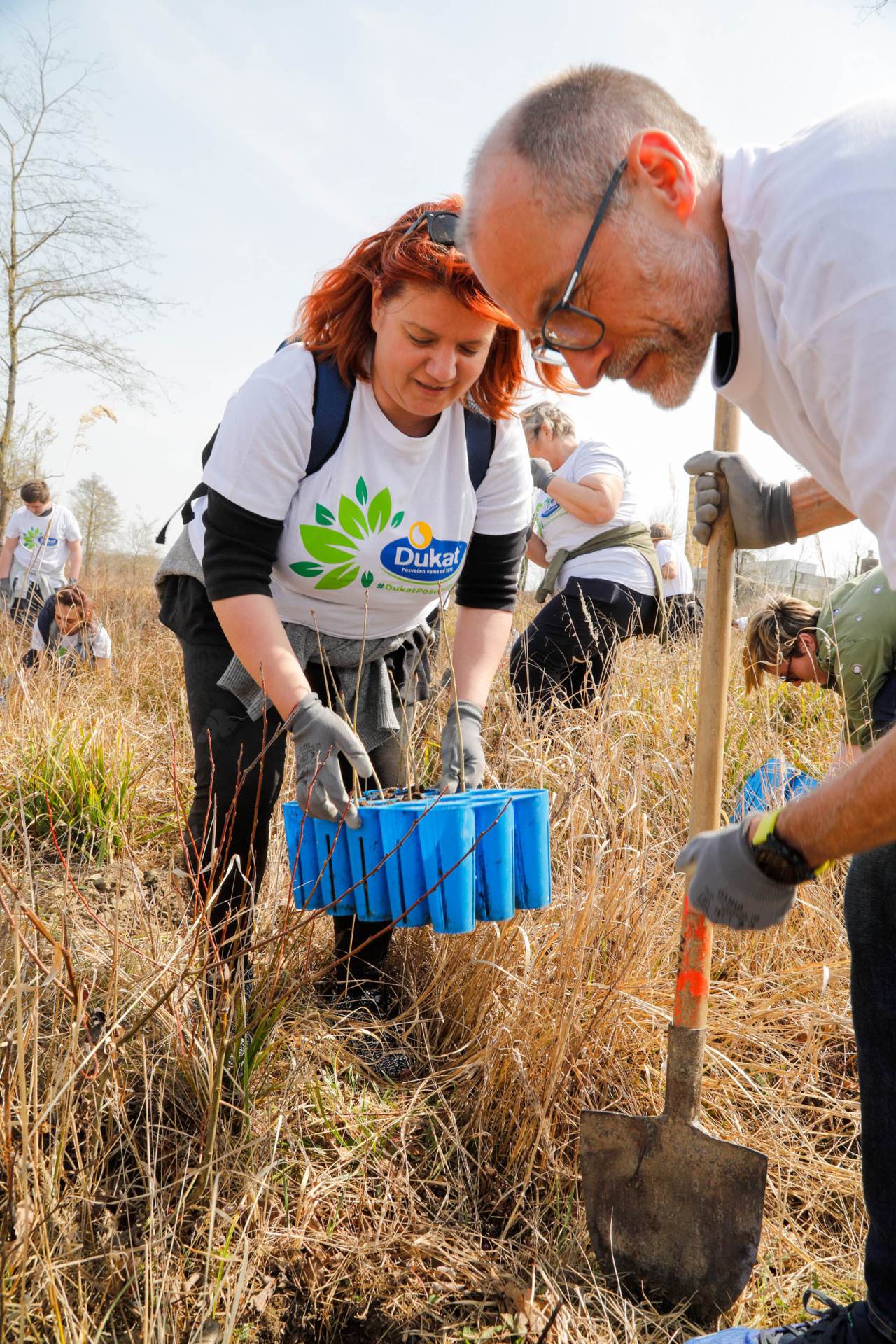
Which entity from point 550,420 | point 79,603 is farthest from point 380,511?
point 79,603

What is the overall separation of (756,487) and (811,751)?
1.99 m

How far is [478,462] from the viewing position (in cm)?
210

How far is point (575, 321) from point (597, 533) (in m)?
2.95

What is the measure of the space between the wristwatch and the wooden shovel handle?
0.61 m

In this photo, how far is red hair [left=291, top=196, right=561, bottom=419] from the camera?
68.4 inches

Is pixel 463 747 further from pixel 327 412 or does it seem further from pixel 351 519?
pixel 327 412

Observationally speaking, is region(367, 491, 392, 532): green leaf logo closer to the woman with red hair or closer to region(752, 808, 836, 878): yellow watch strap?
the woman with red hair

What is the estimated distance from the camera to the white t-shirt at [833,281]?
0.92 metres

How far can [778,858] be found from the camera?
3.77ft

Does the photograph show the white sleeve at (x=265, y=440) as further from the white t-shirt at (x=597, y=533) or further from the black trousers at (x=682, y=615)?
the black trousers at (x=682, y=615)

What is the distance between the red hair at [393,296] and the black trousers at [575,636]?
6.63 feet

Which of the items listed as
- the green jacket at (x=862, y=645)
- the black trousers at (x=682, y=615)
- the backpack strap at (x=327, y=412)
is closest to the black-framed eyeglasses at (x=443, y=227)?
the backpack strap at (x=327, y=412)

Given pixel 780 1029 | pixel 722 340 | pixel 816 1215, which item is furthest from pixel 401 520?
pixel 816 1215

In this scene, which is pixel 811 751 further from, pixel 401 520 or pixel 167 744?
pixel 167 744
